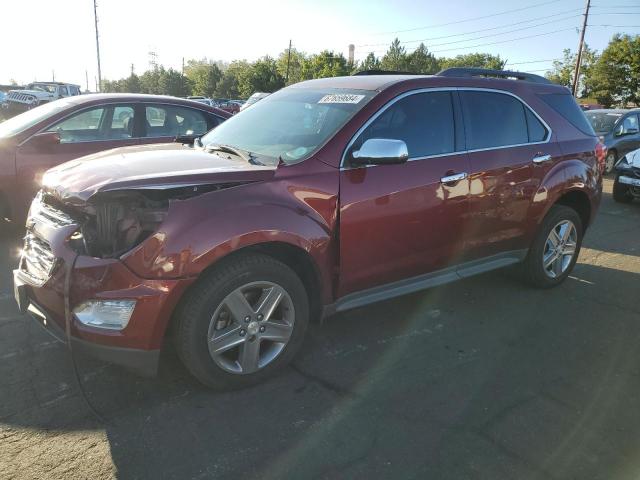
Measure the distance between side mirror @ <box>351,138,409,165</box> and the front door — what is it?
11cm

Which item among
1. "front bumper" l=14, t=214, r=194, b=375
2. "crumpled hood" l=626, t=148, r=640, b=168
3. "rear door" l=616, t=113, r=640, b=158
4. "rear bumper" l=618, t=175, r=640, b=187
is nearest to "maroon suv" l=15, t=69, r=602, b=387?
"front bumper" l=14, t=214, r=194, b=375

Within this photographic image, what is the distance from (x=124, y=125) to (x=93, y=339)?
4185 mm

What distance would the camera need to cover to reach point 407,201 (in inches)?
137

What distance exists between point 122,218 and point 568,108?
424 centimetres

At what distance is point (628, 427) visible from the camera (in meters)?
2.82

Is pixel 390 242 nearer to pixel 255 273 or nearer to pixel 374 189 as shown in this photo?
pixel 374 189

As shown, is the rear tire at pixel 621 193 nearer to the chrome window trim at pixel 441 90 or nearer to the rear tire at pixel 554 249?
the rear tire at pixel 554 249

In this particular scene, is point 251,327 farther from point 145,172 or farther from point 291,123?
point 291,123

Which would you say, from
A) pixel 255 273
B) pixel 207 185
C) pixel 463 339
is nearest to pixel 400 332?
pixel 463 339

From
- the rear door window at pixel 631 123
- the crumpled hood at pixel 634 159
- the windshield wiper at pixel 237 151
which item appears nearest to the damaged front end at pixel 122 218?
the windshield wiper at pixel 237 151

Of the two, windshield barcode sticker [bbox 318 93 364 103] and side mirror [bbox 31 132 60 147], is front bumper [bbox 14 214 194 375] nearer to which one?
windshield barcode sticker [bbox 318 93 364 103]

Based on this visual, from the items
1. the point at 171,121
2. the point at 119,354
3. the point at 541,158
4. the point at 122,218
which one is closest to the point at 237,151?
the point at 122,218

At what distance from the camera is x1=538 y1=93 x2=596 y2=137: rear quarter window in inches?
186

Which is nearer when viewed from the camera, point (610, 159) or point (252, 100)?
point (610, 159)
